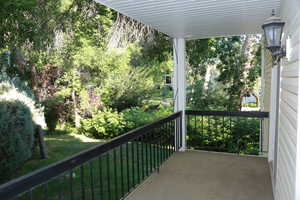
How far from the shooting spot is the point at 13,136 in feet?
11.1

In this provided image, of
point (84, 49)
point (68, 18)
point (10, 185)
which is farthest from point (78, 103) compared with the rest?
point (10, 185)

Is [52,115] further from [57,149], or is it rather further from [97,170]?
[97,170]

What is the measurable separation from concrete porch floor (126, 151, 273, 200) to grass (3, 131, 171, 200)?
0.20 meters

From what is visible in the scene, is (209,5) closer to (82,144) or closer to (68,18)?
(82,144)

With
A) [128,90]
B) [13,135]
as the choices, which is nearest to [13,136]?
[13,135]

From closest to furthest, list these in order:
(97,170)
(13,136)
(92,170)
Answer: (92,170) < (13,136) < (97,170)

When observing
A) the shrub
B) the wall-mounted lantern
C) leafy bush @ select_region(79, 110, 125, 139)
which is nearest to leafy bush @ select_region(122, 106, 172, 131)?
leafy bush @ select_region(79, 110, 125, 139)

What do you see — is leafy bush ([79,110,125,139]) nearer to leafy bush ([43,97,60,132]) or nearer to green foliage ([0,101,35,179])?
leafy bush ([43,97,60,132])

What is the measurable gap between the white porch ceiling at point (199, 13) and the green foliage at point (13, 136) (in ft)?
6.94

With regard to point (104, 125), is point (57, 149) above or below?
below

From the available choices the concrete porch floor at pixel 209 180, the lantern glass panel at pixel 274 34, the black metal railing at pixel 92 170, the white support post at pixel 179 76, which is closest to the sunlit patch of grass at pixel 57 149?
the black metal railing at pixel 92 170

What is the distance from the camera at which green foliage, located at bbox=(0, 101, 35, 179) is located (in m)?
3.27

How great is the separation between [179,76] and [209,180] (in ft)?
6.36

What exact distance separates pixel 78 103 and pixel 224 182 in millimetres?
5837
